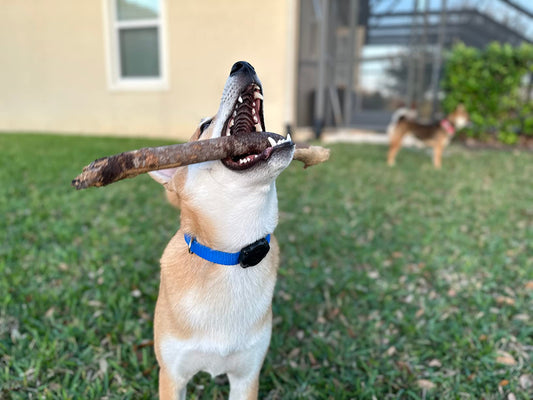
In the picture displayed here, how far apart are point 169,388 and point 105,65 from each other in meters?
10.8

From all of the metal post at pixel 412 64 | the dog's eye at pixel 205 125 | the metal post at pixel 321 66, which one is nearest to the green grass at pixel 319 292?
the dog's eye at pixel 205 125

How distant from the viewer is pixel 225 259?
1.74 metres

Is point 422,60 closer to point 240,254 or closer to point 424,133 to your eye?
point 424,133

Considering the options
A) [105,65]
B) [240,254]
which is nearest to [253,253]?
[240,254]

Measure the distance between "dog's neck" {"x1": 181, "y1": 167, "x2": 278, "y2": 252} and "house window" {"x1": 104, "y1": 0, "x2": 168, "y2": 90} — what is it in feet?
32.6

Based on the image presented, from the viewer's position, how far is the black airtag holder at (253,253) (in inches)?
66.9

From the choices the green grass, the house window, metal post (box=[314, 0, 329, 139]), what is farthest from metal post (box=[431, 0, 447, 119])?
the house window

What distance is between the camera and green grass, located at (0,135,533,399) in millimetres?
2588

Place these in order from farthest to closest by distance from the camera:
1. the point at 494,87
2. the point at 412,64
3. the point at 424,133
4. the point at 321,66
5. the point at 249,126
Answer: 1. the point at 412,64
2. the point at 321,66
3. the point at 494,87
4. the point at 424,133
5. the point at 249,126

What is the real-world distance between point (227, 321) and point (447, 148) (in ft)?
31.2

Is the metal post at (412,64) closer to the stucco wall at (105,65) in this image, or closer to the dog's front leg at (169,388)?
the stucco wall at (105,65)

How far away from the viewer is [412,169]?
7.96m

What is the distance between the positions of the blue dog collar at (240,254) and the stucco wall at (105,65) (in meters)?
8.13

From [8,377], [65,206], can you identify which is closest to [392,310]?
[8,377]
